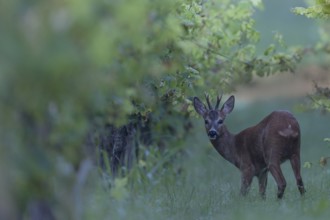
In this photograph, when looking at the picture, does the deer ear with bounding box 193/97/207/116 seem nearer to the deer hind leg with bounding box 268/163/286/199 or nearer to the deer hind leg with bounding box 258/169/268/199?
the deer hind leg with bounding box 258/169/268/199

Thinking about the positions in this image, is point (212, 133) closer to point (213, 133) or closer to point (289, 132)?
point (213, 133)

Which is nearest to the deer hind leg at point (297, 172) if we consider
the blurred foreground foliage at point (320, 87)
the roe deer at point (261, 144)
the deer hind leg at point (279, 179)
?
the roe deer at point (261, 144)

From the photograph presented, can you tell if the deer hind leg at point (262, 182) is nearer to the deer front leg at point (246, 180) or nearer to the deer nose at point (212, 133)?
the deer front leg at point (246, 180)

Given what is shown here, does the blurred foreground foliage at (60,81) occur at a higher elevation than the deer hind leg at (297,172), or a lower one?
higher

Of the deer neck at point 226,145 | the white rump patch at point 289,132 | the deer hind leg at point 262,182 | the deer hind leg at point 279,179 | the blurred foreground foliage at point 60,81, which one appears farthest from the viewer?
the deer neck at point 226,145

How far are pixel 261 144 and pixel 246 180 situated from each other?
0.48 metres

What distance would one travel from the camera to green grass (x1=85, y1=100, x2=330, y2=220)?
345 inches

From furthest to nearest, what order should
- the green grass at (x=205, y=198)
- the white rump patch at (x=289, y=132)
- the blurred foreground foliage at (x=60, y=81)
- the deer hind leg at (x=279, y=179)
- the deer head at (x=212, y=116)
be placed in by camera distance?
the deer head at (x=212, y=116)
the white rump patch at (x=289, y=132)
the deer hind leg at (x=279, y=179)
the green grass at (x=205, y=198)
the blurred foreground foliage at (x=60, y=81)

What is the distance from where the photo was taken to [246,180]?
11.7m

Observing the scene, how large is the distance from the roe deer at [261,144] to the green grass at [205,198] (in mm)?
210

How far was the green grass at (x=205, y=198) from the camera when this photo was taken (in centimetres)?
877

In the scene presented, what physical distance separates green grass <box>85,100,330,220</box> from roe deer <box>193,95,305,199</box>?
210mm

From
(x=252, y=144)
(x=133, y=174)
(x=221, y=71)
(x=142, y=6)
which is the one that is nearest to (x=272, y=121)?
(x=252, y=144)

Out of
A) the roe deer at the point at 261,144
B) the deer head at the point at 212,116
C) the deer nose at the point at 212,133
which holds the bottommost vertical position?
the roe deer at the point at 261,144
